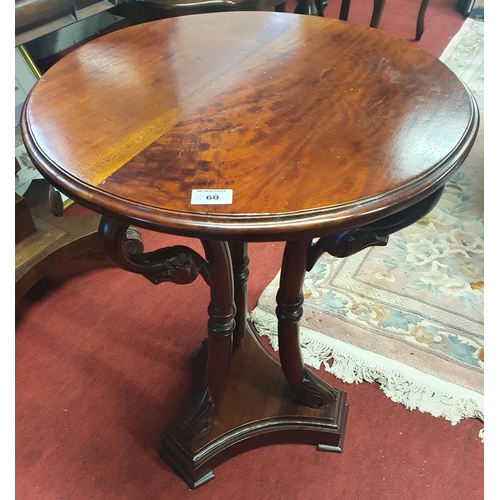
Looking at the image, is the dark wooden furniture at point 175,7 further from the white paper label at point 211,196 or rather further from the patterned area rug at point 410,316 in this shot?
the white paper label at point 211,196

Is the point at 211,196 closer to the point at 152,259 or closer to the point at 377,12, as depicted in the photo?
the point at 152,259

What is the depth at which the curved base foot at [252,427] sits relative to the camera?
886 mm

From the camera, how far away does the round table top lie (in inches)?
20.8

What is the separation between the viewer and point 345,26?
891 mm

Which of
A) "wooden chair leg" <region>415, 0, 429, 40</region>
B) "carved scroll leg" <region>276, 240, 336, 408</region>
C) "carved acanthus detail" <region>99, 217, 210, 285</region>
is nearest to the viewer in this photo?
"carved acanthus detail" <region>99, 217, 210, 285</region>

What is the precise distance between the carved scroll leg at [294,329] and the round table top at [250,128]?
167 mm

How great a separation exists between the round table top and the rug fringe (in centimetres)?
60

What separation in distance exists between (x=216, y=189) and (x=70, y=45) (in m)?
1.84

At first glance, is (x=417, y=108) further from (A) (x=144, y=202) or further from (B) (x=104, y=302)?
(B) (x=104, y=302)

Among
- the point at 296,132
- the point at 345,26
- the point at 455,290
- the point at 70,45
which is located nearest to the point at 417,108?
the point at 296,132

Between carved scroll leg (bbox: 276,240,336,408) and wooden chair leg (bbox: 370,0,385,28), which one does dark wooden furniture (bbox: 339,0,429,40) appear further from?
carved scroll leg (bbox: 276,240,336,408)

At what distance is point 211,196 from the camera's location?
53 centimetres

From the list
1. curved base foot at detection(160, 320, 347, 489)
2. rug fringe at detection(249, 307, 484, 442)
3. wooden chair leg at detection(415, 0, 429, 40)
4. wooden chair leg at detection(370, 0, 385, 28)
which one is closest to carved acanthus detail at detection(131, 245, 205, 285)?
curved base foot at detection(160, 320, 347, 489)

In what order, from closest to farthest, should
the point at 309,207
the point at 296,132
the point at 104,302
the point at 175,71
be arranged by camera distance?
the point at 309,207
the point at 296,132
the point at 175,71
the point at 104,302
